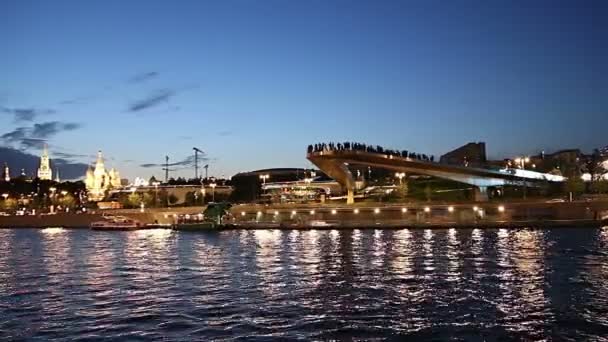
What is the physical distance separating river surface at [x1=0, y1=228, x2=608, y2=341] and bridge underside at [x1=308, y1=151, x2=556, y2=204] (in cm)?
4623

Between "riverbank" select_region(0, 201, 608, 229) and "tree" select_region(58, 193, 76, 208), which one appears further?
"tree" select_region(58, 193, 76, 208)

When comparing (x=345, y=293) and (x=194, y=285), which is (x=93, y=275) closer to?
(x=194, y=285)

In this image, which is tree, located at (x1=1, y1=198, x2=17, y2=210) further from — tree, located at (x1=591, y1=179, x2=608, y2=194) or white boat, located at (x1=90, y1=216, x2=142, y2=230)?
tree, located at (x1=591, y1=179, x2=608, y2=194)

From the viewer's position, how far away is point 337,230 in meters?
74.9

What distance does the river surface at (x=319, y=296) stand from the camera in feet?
56.0

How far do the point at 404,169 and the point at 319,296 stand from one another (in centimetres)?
6928

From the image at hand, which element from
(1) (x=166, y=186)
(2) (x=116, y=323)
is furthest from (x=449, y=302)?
(1) (x=166, y=186)

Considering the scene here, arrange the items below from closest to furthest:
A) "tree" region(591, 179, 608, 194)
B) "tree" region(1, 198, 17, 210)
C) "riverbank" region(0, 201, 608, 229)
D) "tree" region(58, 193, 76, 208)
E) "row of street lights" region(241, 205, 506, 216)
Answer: "riverbank" region(0, 201, 608, 229) → "row of street lights" region(241, 205, 506, 216) → "tree" region(591, 179, 608, 194) → "tree" region(1, 198, 17, 210) → "tree" region(58, 193, 76, 208)

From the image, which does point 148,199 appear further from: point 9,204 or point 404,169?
point 404,169

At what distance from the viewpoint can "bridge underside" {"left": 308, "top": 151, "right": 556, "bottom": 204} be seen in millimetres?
86812

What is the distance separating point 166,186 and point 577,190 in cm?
10777

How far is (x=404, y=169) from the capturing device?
90438mm

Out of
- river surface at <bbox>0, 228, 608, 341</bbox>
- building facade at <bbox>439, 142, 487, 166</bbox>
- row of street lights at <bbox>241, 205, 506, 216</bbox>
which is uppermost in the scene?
building facade at <bbox>439, 142, 487, 166</bbox>

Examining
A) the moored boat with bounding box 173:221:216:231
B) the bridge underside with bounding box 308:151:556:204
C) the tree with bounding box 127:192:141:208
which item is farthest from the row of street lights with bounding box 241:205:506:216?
the tree with bounding box 127:192:141:208
